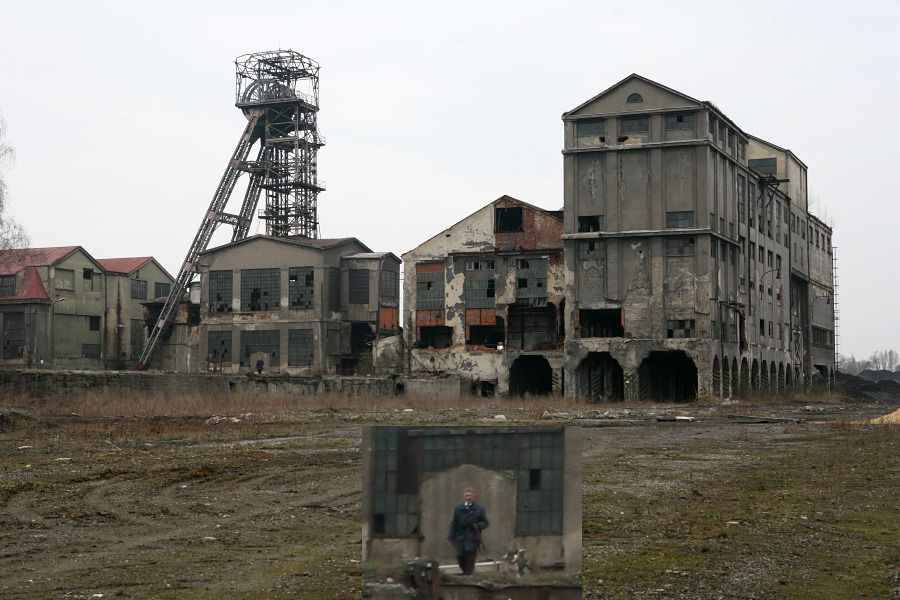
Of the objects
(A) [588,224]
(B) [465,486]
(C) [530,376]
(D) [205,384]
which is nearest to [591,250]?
(A) [588,224]

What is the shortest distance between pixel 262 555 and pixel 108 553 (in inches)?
61.6

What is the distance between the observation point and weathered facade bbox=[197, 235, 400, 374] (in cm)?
6034

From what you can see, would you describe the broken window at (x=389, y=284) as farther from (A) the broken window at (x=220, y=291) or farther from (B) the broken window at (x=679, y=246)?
(B) the broken window at (x=679, y=246)

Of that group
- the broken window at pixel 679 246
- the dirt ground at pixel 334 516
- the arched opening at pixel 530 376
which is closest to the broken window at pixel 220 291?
the arched opening at pixel 530 376

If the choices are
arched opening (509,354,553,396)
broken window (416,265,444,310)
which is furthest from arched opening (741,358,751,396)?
broken window (416,265,444,310)

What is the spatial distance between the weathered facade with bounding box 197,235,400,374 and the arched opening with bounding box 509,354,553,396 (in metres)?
8.82

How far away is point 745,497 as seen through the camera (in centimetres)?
1508

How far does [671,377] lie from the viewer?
54.8 m

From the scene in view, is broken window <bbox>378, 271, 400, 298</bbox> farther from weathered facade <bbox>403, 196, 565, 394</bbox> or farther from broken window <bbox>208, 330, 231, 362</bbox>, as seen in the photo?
broken window <bbox>208, 330, 231, 362</bbox>

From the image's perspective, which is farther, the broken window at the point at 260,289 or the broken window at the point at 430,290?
the broken window at the point at 260,289

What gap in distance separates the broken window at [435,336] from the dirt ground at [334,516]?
29.2 meters

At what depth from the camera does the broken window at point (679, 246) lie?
164 ft

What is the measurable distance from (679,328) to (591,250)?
17.6 feet

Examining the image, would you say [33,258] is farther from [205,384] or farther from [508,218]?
[508,218]
